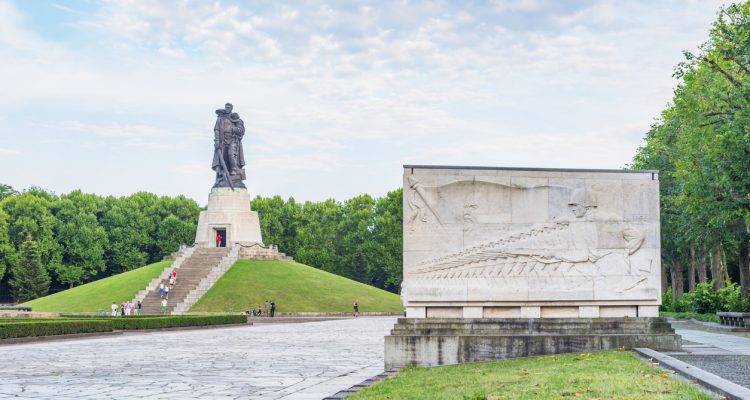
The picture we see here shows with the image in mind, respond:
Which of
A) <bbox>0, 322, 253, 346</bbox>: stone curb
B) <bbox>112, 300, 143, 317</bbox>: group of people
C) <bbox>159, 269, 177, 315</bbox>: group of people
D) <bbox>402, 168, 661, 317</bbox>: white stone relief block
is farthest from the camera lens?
<bbox>159, 269, 177, 315</bbox>: group of people

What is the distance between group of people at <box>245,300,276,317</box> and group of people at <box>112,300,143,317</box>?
713 centimetres

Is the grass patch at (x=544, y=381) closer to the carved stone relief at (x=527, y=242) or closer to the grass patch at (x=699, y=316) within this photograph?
the carved stone relief at (x=527, y=242)

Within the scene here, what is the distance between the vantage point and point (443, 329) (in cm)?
1573

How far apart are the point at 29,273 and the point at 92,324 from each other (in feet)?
154

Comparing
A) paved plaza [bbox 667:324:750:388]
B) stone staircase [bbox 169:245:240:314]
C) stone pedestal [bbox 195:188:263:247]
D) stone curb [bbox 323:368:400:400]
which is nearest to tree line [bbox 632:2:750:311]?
paved plaza [bbox 667:324:750:388]

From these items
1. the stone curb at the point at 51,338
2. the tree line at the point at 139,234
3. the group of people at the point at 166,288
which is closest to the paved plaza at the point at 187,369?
the stone curb at the point at 51,338

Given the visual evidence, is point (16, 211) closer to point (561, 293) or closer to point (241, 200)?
point (241, 200)

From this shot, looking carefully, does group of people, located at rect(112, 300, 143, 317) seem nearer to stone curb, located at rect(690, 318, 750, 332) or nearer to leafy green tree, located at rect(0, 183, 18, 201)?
stone curb, located at rect(690, 318, 750, 332)

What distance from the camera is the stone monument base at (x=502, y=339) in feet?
50.9

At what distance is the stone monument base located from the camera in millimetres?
15523

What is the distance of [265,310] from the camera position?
54.8 metres

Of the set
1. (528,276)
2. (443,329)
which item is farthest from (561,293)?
(443,329)

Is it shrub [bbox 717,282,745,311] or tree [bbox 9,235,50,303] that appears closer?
shrub [bbox 717,282,745,311]

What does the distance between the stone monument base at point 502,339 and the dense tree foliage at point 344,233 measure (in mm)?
68506
